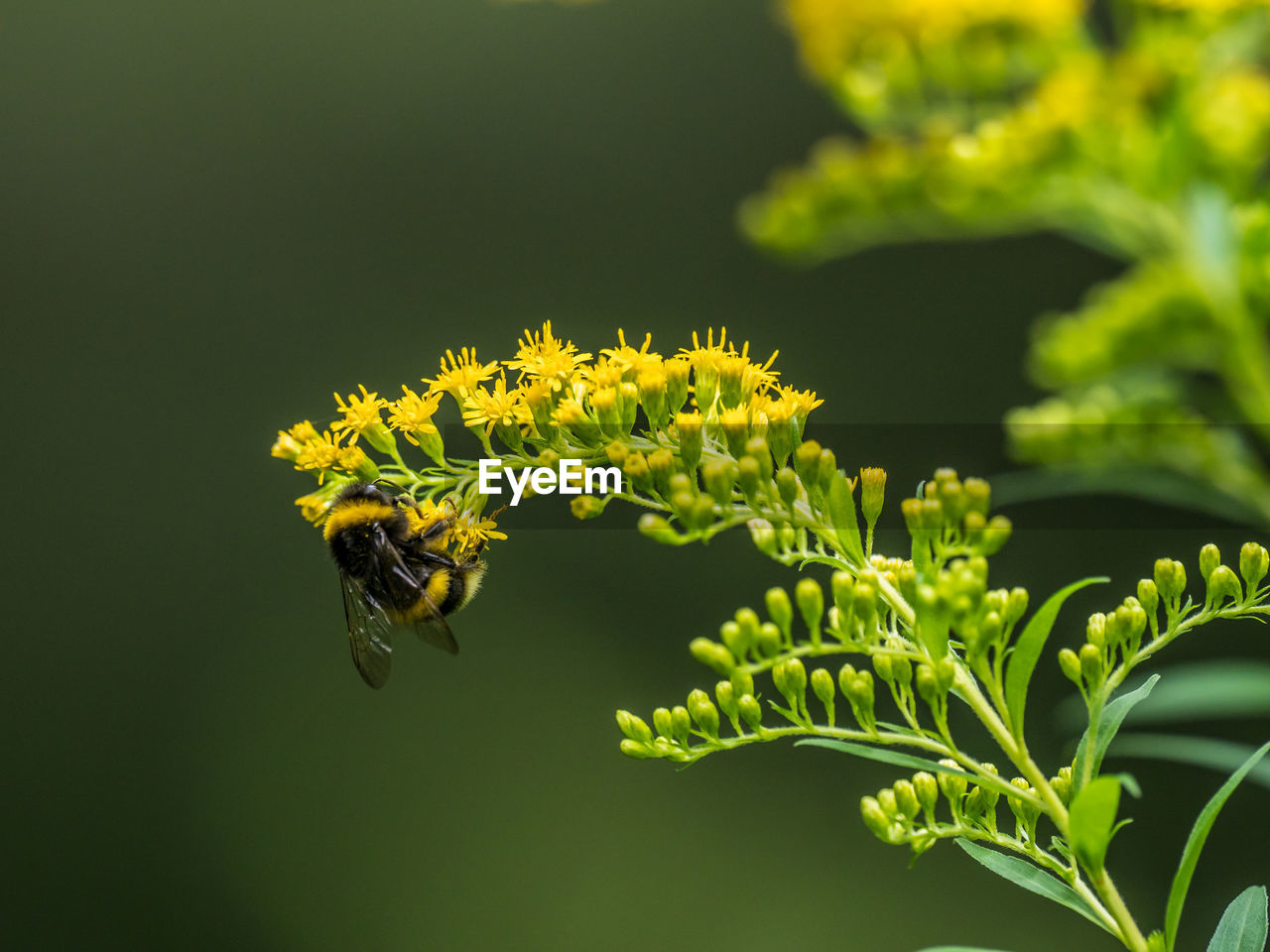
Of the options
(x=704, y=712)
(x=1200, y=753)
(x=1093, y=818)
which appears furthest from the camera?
(x=1200, y=753)

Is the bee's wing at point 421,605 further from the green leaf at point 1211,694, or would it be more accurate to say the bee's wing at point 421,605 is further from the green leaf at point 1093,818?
the green leaf at point 1093,818

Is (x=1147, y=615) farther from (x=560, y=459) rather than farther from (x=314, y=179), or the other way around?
(x=314, y=179)

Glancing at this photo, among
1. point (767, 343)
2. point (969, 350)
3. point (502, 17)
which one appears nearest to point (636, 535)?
point (767, 343)

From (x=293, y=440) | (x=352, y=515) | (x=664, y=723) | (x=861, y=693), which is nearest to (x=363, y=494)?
(x=352, y=515)

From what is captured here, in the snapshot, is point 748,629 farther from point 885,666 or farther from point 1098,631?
point 1098,631

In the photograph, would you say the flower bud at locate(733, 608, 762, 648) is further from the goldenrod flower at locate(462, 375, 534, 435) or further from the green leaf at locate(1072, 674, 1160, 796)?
the goldenrod flower at locate(462, 375, 534, 435)

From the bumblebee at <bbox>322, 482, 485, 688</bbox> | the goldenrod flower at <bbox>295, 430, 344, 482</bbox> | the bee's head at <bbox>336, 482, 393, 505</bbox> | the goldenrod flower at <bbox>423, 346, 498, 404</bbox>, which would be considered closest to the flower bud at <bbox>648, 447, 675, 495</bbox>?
the goldenrod flower at <bbox>423, 346, 498, 404</bbox>
